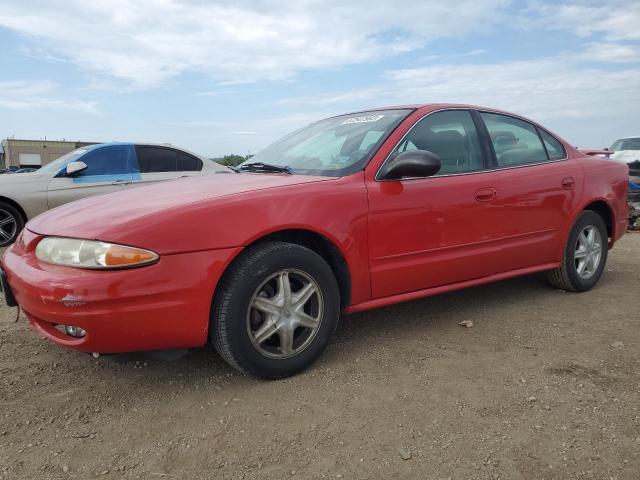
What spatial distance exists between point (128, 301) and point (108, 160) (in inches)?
202

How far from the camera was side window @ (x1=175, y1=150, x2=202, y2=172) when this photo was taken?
23.7 ft

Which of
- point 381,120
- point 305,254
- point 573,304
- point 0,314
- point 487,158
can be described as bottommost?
point 573,304

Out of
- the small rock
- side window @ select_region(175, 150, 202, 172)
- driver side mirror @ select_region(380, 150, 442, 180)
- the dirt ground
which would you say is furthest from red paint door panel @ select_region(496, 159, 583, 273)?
side window @ select_region(175, 150, 202, 172)

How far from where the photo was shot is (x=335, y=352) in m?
2.93

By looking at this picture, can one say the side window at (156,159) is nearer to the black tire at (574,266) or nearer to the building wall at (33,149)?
the black tire at (574,266)

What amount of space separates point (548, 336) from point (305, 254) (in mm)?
1675

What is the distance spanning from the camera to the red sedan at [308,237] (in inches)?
87.8

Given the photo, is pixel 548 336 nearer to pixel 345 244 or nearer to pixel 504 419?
pixel 504 419

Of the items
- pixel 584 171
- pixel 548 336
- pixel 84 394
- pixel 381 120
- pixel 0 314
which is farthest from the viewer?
pixel 584 171

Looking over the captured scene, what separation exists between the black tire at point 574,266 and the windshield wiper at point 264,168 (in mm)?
2299

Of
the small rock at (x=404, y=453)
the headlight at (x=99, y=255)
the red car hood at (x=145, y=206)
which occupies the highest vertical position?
the red car hood at (x=145, y=206)

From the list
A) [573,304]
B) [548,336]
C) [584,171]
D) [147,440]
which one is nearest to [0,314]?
[147,440]

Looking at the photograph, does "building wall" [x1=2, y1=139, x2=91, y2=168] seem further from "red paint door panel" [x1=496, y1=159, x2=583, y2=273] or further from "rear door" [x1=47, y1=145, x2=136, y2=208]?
"red paint door panel" [x1=496, y1=159, x2=583, y2=273]

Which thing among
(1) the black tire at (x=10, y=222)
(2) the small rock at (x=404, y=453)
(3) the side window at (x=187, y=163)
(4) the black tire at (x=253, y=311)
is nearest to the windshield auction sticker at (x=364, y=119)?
(4) the black tire at (x=253, y=311)
